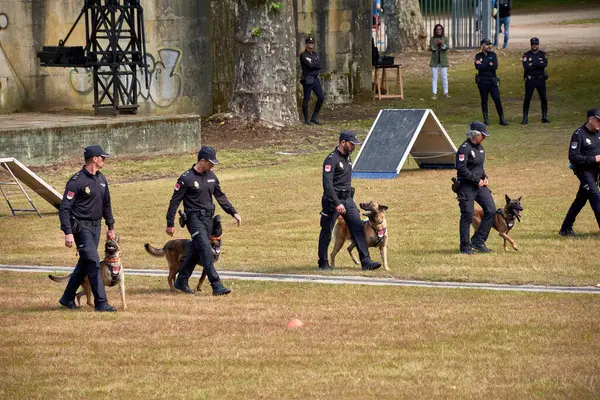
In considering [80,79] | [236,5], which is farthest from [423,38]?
[80,79]

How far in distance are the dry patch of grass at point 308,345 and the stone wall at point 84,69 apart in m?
16.6

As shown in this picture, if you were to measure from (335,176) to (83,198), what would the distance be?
12.5 ft

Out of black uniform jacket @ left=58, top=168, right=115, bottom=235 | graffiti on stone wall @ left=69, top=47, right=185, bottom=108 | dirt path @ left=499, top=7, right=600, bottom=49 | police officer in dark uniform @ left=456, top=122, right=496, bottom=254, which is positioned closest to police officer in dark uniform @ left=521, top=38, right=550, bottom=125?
graffiti on stone wall @ left=69, top=47, right=185, bottom=108

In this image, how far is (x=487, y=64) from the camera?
107 feet

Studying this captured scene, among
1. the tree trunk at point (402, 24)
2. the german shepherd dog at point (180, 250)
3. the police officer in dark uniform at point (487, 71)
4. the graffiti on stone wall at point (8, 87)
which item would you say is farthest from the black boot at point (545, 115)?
the german shepherd dog at point (180, 250)

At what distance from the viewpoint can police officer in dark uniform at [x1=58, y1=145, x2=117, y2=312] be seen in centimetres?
1365

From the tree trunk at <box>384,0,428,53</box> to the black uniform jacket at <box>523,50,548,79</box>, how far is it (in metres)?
17.7

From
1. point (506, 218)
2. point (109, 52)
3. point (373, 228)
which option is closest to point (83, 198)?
point (373, 228)

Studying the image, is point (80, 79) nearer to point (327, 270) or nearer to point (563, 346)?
point (327, 270)

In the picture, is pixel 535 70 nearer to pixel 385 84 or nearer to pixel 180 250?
pixel 385 84

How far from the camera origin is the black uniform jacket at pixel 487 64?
32.6m

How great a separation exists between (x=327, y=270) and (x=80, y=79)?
17.2 metres

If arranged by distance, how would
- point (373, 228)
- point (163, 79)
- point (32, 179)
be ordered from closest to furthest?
point (373, 228) < point (32, 179) < point (163, 79)

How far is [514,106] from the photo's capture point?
121ft
